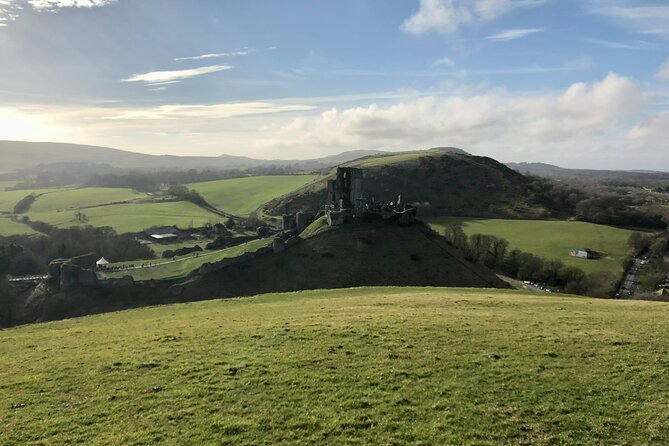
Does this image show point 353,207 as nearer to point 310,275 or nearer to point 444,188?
point 310,275

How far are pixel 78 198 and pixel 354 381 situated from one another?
170 metres

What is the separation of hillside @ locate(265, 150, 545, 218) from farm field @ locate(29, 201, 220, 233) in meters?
26.7

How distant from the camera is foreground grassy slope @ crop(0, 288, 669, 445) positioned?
41.7ft

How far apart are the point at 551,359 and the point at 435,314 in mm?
9105

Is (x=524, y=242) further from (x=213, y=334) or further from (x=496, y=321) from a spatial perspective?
(x=213, y=334)

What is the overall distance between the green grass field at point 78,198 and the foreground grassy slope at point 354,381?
452ft

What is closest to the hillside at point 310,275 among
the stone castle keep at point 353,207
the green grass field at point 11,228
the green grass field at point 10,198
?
the stone castle keep at point 353,207

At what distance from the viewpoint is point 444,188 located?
512ft

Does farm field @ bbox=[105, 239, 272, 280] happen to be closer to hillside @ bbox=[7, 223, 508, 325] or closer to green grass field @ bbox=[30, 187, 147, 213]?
hillside @ bbox=[7, 223, 508, 325]

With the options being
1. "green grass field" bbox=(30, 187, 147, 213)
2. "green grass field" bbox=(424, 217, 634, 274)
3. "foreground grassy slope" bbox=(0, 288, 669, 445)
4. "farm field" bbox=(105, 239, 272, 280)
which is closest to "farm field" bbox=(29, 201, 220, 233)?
"green grass field" bbox=(30, 187, 147, 213)

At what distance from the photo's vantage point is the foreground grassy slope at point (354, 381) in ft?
41.7

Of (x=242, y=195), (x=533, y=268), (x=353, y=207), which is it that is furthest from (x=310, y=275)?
(x=242, y=195)

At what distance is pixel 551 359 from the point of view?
17891 millimetres

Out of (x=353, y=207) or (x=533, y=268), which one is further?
(x=533, y=268)
